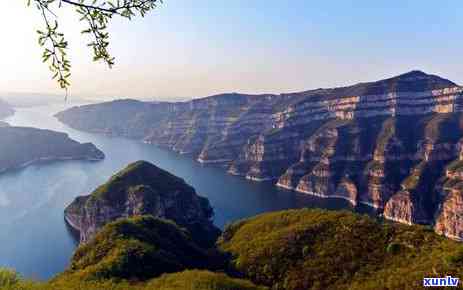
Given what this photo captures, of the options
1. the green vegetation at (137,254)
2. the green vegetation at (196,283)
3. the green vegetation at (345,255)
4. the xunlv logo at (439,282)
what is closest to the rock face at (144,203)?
the green vegetation at (137,254)

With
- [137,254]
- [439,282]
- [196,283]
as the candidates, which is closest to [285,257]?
[137,254]

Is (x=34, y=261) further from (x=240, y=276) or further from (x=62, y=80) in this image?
(x=62, y=80)

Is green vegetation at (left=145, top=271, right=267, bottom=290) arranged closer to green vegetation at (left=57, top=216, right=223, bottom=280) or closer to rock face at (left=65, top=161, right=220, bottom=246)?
green vegetation at (left=57, top=216, right=223, bottom=280)

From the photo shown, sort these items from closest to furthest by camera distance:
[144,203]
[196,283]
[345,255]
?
[196,283] → [345,255] → [144,203]

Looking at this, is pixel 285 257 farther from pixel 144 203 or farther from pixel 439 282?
pixel 144 203

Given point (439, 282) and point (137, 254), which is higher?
point (439, 282)

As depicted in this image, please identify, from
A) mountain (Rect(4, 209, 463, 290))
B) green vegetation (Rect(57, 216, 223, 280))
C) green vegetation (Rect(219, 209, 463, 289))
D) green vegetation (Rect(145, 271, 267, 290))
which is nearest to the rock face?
green vegetation (Rect(57, 216, 223, 280))
